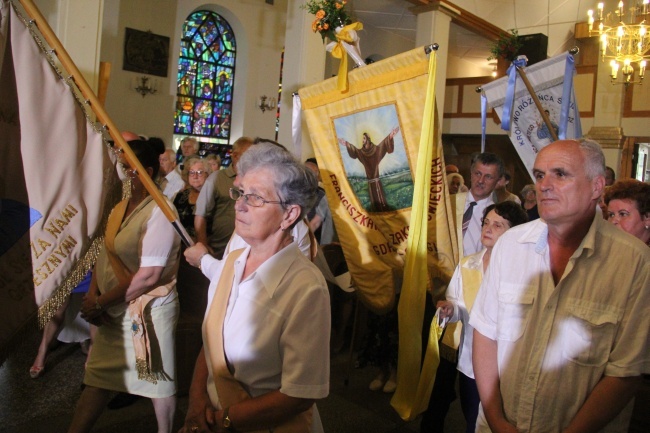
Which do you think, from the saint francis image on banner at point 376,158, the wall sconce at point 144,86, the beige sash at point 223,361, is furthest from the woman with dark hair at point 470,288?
the wall sconce at point 144,86

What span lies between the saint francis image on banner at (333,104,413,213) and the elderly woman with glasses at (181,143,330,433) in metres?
1.17

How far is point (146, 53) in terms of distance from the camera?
11859 millimetres

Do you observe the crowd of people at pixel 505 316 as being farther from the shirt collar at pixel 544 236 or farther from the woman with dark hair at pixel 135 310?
the woman with dark hair at pixel 135 310

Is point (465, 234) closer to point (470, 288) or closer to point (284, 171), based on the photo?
point (470, 288)

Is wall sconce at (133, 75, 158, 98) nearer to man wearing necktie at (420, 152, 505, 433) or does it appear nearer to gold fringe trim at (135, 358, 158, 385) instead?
man wearing necktie at (420, 152, 505, 433)

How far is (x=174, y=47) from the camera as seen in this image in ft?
40.9

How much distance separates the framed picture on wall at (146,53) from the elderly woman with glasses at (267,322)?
10731 mm

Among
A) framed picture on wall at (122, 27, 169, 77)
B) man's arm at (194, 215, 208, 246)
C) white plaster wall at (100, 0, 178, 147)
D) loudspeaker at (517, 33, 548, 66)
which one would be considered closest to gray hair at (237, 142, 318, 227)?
man's arm at (194, 215, 208, 246)

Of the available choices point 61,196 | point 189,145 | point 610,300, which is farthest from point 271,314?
point 189,145

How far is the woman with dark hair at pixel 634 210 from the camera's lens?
284 cm

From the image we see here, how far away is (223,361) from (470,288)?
1.36 m

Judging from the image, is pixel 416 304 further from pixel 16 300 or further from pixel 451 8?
pixel 451 8

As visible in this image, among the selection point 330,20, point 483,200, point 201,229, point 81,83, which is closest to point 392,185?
point 483,200

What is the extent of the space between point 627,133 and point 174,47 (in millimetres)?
10066
